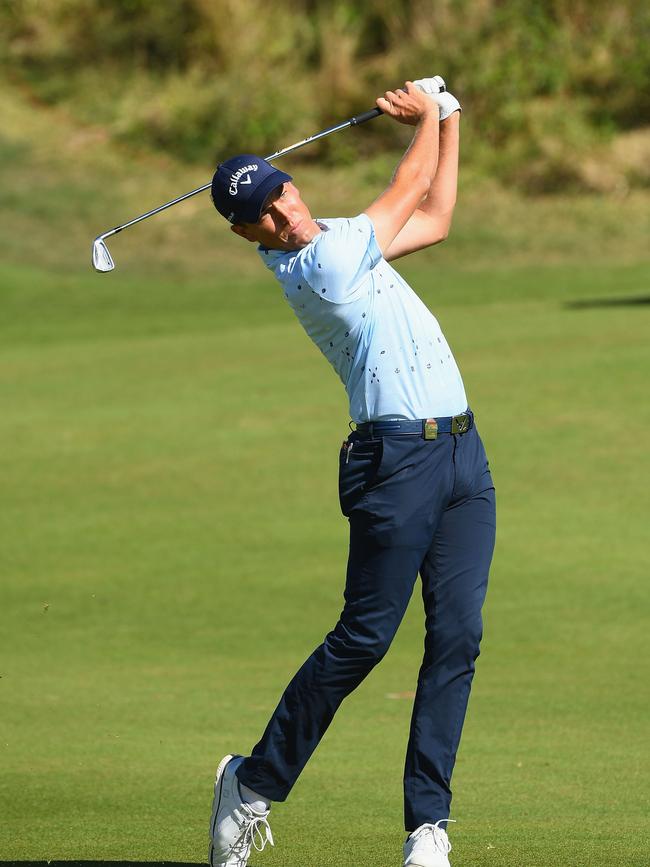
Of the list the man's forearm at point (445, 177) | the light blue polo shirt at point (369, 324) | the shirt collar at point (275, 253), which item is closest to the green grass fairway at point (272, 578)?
the light blue polo shirt at point (369, 324)

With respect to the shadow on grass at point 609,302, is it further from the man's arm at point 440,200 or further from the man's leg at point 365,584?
the man's leg at point 365,584

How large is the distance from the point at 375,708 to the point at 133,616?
7.07 ft

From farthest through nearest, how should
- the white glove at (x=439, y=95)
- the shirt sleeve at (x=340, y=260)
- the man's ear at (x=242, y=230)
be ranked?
the white glove at (x=439, y=95)
the man's ear at (x=242, y=230)
the shirt sleeve at (x=340, y=260)

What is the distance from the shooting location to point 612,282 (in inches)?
815

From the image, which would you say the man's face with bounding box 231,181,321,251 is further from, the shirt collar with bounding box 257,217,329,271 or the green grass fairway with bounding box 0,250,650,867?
the green grass fairway with bounding box 0,250,650,867

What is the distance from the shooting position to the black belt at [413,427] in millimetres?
4082

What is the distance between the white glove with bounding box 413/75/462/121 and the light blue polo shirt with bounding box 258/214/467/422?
61 cm

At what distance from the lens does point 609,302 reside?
708 inches

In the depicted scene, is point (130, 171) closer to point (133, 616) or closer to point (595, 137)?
point (595, 137)

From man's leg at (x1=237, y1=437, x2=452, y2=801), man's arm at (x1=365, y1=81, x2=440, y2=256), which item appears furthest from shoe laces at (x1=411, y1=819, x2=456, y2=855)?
man's arm at (x1=365, y1=81, x2=440, y2=256)

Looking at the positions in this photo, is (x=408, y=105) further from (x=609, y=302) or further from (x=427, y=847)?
(x=609, y=302)

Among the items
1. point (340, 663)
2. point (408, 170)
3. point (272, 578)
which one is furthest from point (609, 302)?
point (340, 663)

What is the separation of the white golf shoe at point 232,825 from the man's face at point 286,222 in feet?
4.46

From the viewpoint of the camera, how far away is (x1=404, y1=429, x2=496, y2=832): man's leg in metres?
4.16
